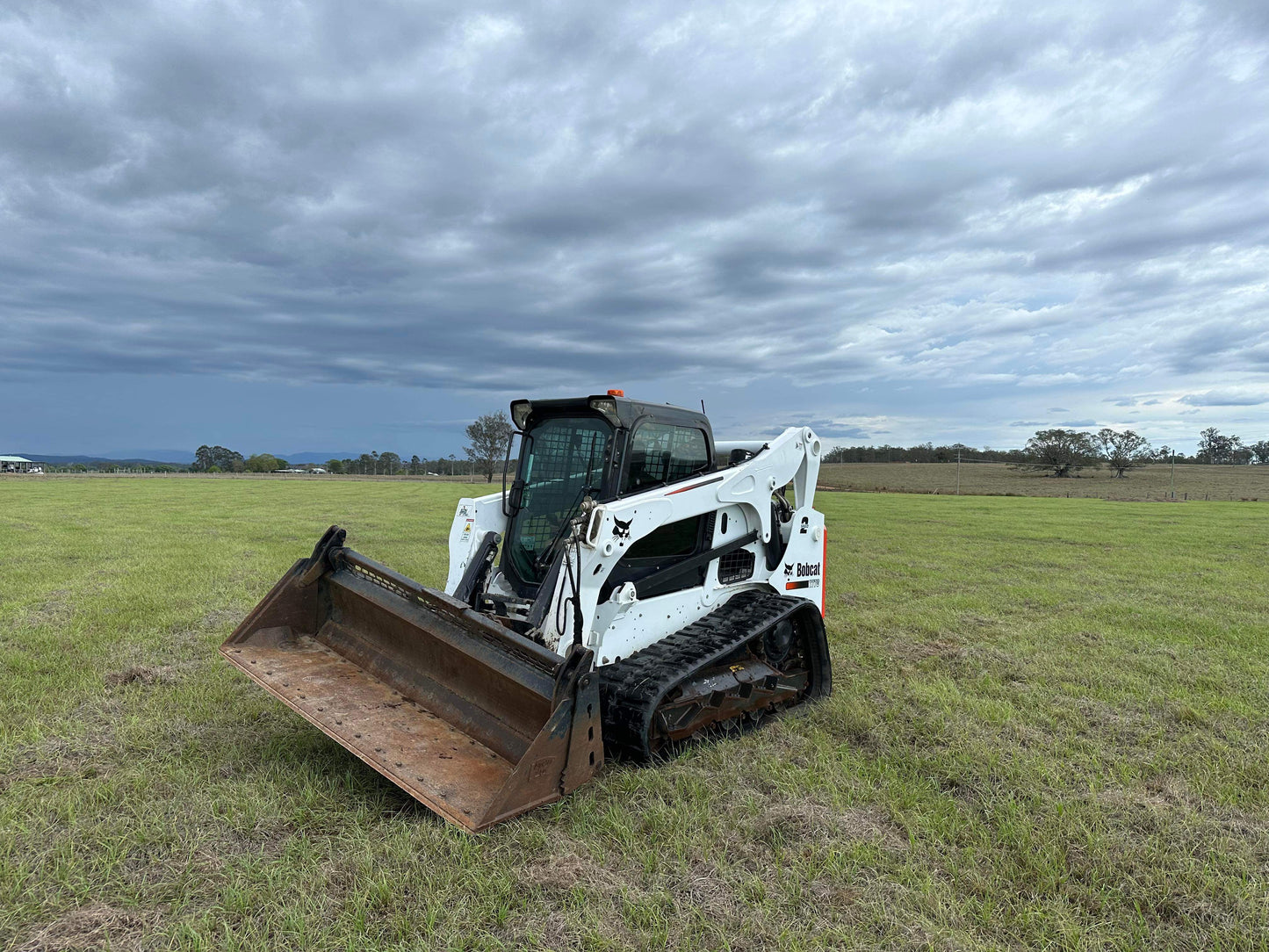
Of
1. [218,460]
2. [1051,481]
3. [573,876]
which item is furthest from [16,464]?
[573,876]

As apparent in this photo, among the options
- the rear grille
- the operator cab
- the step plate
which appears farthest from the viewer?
the rear grille

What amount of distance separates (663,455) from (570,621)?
169 cm

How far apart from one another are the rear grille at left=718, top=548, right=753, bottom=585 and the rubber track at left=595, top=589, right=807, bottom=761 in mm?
410

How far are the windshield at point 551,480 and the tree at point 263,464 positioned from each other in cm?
11429

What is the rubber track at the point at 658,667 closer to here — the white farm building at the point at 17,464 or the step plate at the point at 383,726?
the step plate at the point at 383,726

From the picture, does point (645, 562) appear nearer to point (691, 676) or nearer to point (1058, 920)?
point (691, 676)

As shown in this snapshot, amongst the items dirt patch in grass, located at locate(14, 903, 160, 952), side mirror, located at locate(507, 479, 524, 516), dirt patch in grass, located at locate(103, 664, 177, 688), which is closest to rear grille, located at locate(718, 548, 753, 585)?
side mirror, located at locate(507, 479, 524, 516)

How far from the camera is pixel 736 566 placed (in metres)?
6.27

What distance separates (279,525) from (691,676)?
1873 centimetres

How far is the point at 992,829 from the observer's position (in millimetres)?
3957

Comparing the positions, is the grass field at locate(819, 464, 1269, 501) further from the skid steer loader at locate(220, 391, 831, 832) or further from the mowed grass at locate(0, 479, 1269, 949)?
the skid steer loader at locate(220, 391, 831, 832)

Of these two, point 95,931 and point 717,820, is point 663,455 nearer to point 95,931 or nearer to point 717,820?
point 717,820

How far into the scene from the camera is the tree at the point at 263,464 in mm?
110188

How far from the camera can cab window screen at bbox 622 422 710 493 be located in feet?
17.9
